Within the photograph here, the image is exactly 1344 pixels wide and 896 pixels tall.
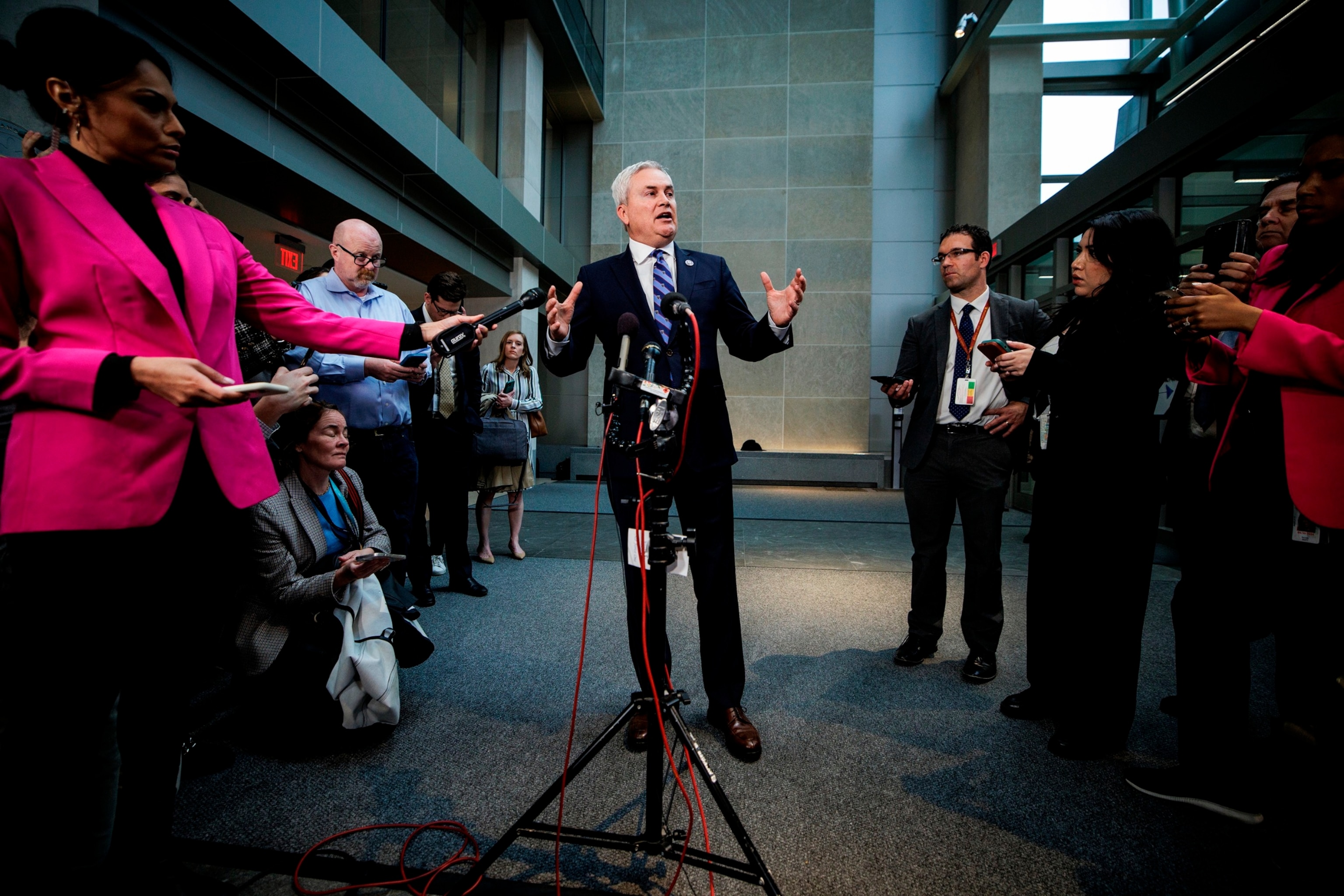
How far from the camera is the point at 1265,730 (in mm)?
2061

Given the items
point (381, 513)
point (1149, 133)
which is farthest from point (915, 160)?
point (381, 513)

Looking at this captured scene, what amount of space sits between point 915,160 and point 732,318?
366 inches

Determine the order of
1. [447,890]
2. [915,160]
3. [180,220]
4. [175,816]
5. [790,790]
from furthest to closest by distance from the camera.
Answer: [915,160] → [790,790] → [175,816] → [447,890] → [180,220]

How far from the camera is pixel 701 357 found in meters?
1.83

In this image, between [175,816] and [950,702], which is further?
[950,702]

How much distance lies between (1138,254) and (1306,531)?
0.86m

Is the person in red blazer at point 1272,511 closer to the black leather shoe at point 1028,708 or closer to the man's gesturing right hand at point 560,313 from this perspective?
the black leather shoe at point 1028,708

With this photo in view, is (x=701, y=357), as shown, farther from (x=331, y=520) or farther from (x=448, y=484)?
(x=448, y=484)

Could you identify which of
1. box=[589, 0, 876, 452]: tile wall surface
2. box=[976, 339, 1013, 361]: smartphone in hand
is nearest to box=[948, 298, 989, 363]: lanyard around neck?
box=[976, 339, 1013, 361]: smartphone in hand

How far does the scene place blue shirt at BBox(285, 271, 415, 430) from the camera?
2.58 meters

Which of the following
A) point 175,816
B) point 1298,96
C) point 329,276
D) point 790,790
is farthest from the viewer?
point 1298,96

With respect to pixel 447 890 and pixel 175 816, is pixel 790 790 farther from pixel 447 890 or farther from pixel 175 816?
pixel 175 816

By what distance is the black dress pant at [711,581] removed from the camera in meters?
1.83

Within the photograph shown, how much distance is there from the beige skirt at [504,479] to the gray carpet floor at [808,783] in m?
1.49
